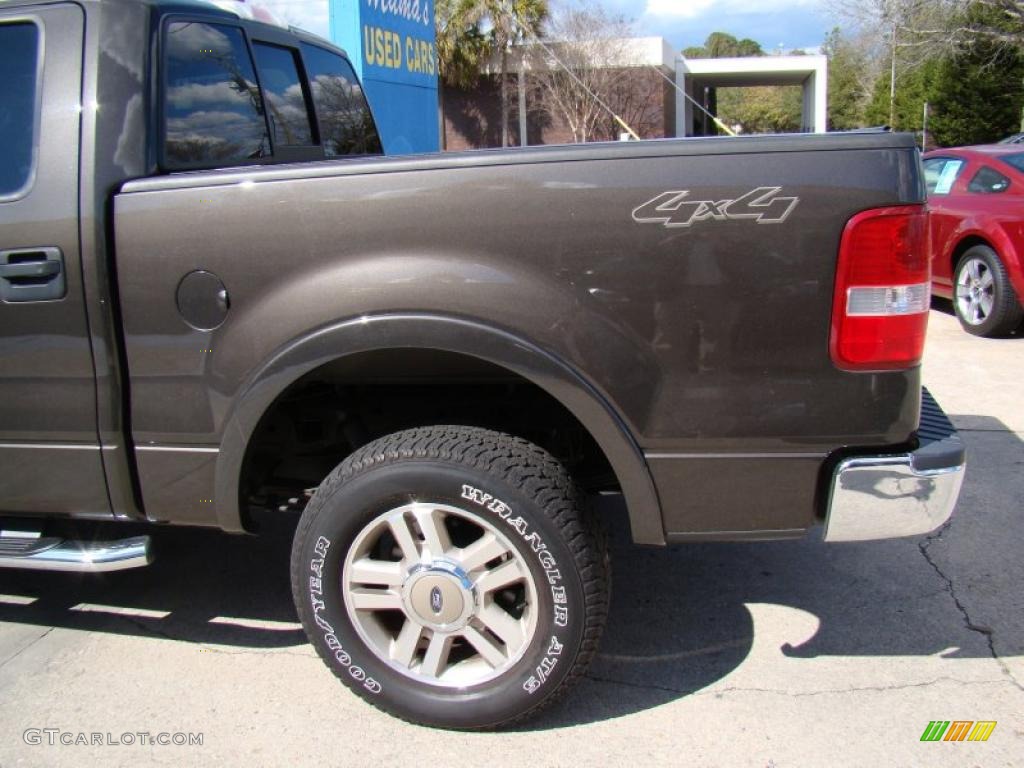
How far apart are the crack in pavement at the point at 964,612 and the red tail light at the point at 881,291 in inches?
39.6

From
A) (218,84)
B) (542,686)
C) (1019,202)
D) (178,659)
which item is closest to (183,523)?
(178,659)

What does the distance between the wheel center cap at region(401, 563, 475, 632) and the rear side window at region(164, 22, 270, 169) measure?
57.5 inches

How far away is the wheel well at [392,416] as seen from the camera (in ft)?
9.59

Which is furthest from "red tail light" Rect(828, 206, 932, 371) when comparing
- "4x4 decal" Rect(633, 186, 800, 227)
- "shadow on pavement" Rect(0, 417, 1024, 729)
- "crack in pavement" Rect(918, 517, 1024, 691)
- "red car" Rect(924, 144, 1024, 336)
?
"red car" Rect(924, 144, 1024, 336)

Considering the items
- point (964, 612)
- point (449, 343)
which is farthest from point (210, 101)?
point (964, 612)

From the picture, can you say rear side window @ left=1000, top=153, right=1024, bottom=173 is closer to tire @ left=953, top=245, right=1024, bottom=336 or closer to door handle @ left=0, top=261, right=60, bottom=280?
tire @ left=953, top=245, right=1024, bottom=336

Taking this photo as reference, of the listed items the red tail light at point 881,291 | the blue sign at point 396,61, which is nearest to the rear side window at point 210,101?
the red tail light at point 881,291

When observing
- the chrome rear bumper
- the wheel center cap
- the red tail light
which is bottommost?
the wheel center cap

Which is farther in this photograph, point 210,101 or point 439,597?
point 210,101

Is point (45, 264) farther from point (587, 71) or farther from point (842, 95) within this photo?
point (842, 95)

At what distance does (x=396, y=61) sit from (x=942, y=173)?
5.32 meters

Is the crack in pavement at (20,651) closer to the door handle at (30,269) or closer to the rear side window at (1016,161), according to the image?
the door handle at (30,269)

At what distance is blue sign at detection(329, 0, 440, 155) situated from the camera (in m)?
8.12

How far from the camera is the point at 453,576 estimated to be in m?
2.63
